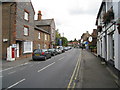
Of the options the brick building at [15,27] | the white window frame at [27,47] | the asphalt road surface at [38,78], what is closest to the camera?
the asphalt road surface at [38,78]

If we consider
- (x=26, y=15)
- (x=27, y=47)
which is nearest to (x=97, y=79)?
(x=27, y=47)

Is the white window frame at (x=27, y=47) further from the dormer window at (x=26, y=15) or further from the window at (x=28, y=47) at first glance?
the dormer window at (x=26, y=15)

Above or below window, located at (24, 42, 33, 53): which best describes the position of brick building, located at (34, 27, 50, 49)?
above

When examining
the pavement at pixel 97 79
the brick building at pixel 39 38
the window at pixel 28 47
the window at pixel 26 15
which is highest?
the window at pixel 26 15

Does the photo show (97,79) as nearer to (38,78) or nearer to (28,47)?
(38,78)

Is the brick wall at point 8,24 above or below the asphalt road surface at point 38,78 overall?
above

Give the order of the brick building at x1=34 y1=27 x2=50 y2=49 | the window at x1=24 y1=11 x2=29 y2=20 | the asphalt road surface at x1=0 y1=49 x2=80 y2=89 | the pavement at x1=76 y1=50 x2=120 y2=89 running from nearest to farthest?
1. the pavement at x1=76 y1=50 x2=120 y2=89
2. the asphalt road surface at x1=0 y1=49 x2=80 y2=89
3. the window at x1=24 y1=11 x2=29 y2=20
4. the brick building at x1=34 y1=27 x2=50 y2=49

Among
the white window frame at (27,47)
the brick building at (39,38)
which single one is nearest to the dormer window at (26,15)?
the white window frame at (27,47)

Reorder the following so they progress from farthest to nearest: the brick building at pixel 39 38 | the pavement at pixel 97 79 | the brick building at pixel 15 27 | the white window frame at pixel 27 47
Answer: the brick building at pixel 39 38, the white window frame at pixel 27 47, the brick building at pixel 15 27, the pavement at pixel 97 79

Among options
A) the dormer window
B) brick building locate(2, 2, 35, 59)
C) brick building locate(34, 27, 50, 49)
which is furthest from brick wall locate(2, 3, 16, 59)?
brick building locate(34, 27, 50, 49)

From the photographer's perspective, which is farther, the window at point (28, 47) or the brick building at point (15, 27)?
the window at point (28, 47)

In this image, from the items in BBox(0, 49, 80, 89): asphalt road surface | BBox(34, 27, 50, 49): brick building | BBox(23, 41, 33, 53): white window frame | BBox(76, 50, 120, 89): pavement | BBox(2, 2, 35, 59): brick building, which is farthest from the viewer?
BBox(34, 27, 50, 49): brick building

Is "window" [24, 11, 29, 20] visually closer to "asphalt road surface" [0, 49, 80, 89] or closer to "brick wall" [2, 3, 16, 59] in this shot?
"brick wall" [2, 3, 16, 59]

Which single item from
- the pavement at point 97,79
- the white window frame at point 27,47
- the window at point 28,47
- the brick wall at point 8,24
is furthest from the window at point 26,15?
the pavement at point 97,79
